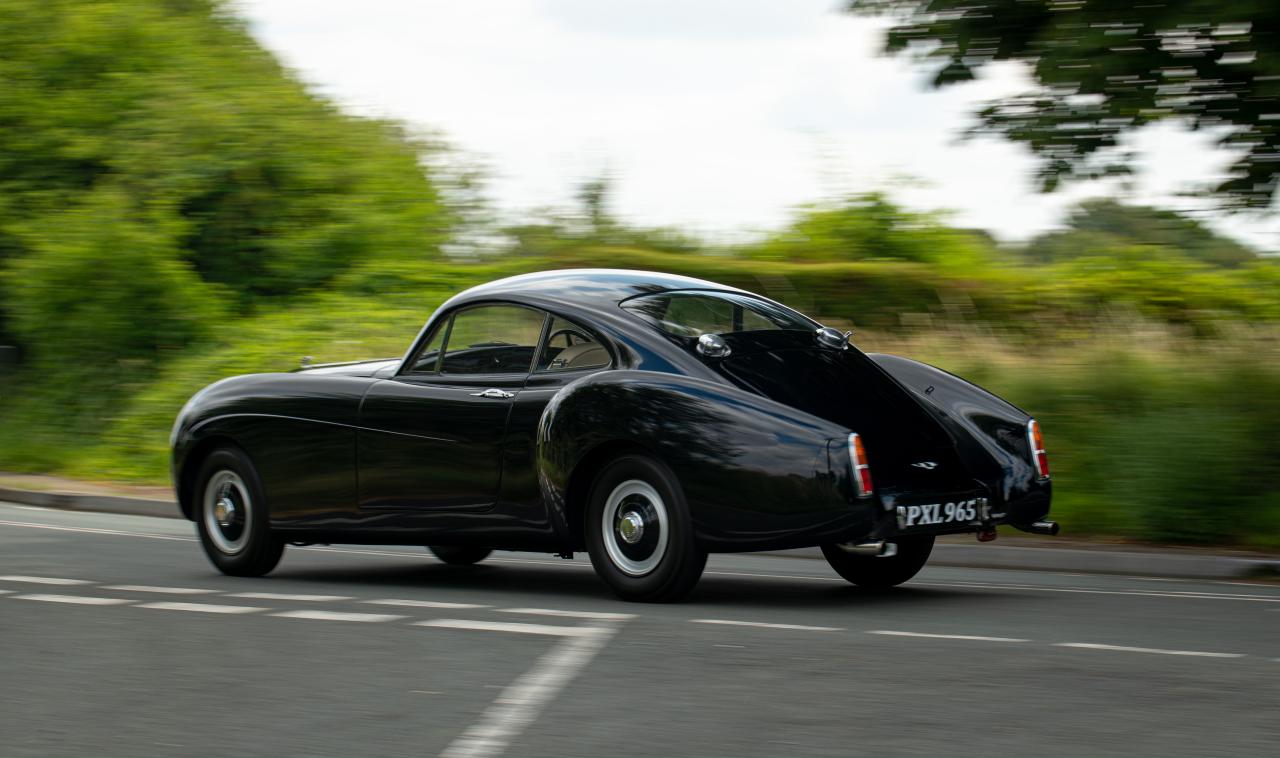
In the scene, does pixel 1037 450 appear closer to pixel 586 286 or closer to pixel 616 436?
pixel 616 436

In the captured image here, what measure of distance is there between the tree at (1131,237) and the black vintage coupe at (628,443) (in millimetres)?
4498

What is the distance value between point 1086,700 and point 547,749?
6.03 feet

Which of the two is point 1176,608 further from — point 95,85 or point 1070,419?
point 95,85

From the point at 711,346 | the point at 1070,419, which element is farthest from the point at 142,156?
the point at 711,346

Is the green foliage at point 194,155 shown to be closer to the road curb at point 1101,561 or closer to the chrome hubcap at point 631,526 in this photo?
the road curb at point 1101,561

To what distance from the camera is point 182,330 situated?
20891 millimetres

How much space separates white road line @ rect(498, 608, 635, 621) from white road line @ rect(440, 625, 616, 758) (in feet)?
0.90

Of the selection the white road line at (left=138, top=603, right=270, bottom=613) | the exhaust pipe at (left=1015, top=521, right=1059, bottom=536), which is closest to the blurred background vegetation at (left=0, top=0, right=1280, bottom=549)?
the exhaust pipe at (left=1015, top=521, right=1059, bottom=536)

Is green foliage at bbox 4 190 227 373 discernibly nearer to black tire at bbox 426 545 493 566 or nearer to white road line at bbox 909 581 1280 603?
black tire at bbox 426 545 493 566

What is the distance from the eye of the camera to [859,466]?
7016 mm

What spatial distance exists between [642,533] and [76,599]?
3085 millimetres

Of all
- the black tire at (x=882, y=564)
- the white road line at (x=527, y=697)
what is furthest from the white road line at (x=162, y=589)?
the black tire at (x=882, y=564)

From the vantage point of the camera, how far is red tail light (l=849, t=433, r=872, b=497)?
23.0 feet

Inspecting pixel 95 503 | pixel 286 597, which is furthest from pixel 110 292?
pixel 286 597
